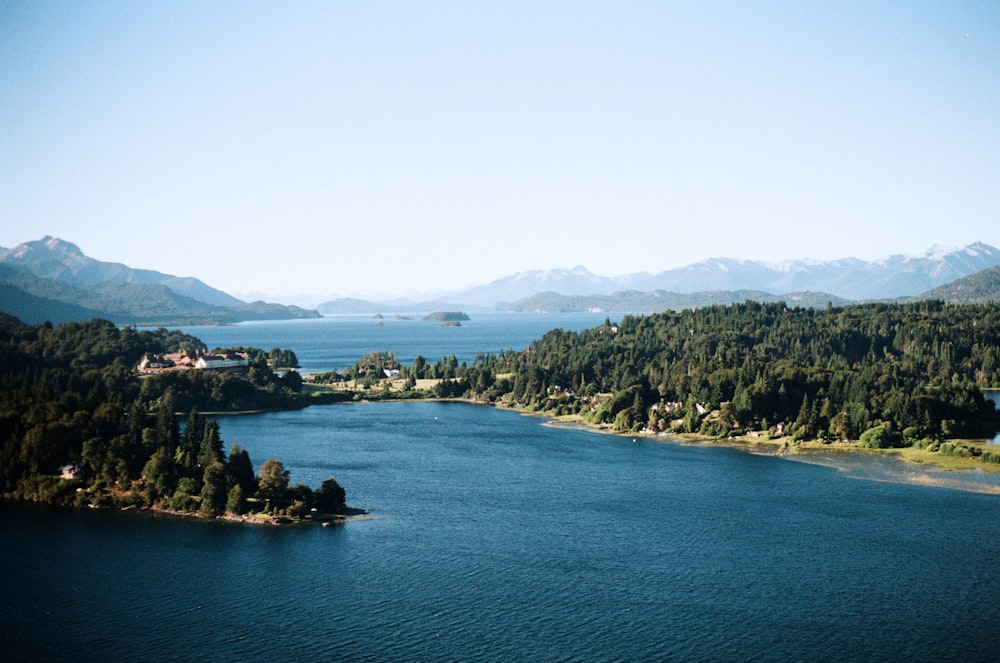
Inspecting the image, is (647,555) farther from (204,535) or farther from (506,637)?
(204,535)

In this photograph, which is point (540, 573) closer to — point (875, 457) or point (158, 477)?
point (158, 477)

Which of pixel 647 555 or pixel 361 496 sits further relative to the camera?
pixel 361 496

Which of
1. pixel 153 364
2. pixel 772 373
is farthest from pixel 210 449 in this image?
pixel 153 364

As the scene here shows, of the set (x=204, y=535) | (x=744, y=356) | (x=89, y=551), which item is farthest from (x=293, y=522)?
(x=744, y=356)

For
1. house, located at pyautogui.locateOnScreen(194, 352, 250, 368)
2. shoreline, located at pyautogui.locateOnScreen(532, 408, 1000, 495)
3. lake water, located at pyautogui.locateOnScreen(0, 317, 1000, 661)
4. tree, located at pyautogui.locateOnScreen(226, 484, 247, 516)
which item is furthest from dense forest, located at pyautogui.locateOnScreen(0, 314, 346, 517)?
house, located at pyautogui.locateOnScreen(194, 352, 250, 368)

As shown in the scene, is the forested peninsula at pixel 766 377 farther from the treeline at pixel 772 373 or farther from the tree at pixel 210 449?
the tree at pixel 210 449

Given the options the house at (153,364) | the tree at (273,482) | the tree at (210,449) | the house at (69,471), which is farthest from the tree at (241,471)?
the house at (153,364)
